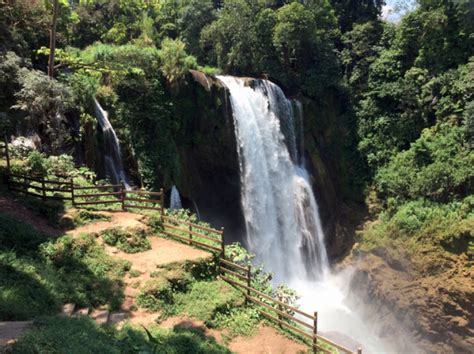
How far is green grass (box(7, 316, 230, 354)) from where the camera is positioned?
571cm

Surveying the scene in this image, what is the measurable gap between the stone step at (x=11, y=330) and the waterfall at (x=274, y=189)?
47.9 ft

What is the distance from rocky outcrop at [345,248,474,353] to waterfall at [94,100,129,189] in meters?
13.4

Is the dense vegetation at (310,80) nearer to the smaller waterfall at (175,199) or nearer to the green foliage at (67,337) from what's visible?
the smaller waterfall at (175,199)

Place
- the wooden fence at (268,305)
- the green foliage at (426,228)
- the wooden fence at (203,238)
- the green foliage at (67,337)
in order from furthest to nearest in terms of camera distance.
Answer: the green foliage at (426,228) → the wooden fence at (203,238) → the wooden fence at (268,305) → the green foliage at (67,337)

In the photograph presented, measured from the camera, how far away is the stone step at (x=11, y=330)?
19.4 ft

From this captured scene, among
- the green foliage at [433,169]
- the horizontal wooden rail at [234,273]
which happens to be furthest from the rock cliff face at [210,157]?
the horizontal wooden rail at [234,273]

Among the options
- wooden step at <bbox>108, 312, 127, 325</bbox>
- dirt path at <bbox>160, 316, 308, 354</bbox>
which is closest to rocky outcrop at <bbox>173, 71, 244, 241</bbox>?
dirt path at <bbox>160, 316, 308, 354</bbox>

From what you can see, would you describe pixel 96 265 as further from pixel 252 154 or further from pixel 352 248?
pixel 352 248

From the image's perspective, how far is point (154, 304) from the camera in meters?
9.62

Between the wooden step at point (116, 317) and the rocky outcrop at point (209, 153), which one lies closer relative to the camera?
the wooden step at point (116, 317)

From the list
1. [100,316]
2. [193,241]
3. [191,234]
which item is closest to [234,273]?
[193,241]

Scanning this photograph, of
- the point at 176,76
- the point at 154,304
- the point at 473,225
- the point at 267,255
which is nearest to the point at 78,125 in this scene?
the point at 176,76

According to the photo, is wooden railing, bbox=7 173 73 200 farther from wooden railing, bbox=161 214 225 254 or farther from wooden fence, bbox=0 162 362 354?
wooden railing, bbox=161 214 225 254

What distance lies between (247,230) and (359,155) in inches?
416
